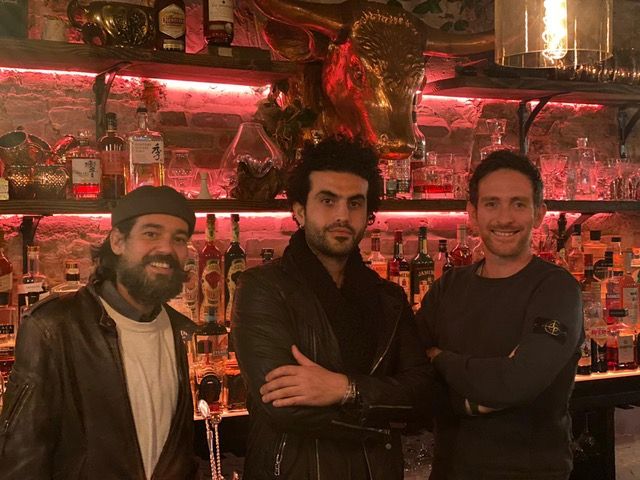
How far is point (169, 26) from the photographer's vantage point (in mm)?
2613

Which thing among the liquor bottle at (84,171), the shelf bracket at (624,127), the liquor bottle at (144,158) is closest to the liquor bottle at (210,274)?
the liquor bottle at (144,158)

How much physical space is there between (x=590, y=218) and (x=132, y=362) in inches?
104

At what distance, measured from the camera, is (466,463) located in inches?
84.3

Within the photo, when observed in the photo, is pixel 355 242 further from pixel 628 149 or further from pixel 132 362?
pixel 628 149

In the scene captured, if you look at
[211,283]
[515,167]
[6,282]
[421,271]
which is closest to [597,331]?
[421,271]

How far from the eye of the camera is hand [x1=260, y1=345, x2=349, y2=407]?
71.5 inches

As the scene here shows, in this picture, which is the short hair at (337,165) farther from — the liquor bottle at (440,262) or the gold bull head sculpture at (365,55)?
the liquor bottle at (440,262)

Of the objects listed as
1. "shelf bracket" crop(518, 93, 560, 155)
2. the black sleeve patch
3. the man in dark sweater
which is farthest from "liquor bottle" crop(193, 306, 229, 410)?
"shelf bracket" crop(518, 93, 560, 155)

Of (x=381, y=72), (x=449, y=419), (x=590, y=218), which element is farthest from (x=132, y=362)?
(x=590, y=218)

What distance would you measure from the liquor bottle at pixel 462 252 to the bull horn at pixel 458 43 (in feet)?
2.35

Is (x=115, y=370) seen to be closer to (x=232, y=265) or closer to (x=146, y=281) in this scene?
(x=146, y=281)

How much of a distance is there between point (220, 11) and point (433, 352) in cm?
135

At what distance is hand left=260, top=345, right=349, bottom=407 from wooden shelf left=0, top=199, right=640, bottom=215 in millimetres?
797

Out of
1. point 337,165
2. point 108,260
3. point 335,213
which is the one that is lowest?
point 108,260
